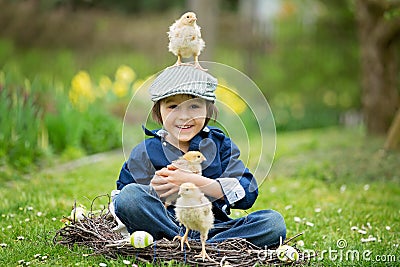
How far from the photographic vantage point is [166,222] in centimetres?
315

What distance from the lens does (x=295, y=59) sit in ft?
41.2

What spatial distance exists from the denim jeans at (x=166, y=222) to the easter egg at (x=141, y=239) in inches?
6.5

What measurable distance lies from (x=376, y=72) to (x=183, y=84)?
605cm

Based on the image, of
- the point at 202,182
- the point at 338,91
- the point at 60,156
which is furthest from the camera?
the point at 338,91

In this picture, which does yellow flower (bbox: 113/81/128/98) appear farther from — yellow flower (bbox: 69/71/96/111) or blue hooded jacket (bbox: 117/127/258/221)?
blue hooded jacket (bbox: 117/127/258/221)

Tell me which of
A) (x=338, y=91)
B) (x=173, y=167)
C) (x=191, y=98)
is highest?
(x=191, y=98)

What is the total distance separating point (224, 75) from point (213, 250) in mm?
835

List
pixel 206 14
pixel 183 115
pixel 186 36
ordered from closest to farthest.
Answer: pixel 183 115, pixel 186 36, pixel 206 14

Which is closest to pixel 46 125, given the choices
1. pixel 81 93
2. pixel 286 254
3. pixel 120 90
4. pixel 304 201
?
pixel 81 93

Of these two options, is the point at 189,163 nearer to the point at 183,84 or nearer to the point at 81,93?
the point at 183,84

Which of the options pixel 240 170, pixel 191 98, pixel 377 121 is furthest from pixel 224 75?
pixel 377 121

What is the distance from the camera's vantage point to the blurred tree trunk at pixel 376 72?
27.2 feet

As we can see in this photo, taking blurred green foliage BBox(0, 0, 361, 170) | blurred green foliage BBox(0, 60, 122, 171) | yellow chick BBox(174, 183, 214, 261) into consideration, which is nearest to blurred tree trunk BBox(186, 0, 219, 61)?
blurred green foliage BBox(0, 60, 122, 171)

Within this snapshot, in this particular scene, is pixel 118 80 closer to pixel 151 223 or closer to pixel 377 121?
pixel 377 121
